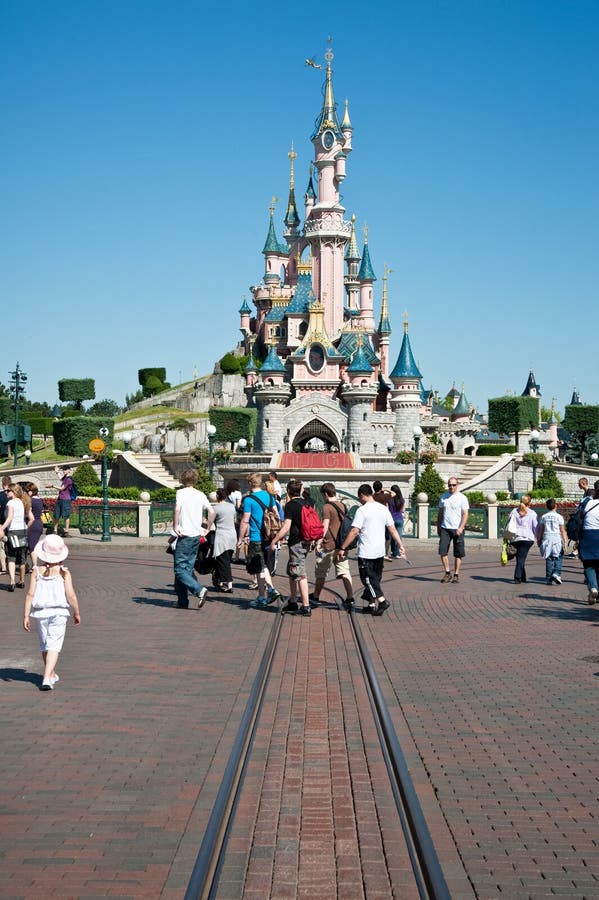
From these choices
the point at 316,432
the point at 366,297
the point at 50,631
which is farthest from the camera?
the point at 366,297

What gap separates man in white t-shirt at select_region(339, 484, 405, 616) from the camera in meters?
12.0

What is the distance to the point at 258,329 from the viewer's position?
81812mm

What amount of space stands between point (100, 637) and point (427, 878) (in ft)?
22.0

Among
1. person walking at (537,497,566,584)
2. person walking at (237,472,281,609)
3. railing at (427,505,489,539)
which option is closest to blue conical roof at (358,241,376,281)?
railing at (427,505,489,539)

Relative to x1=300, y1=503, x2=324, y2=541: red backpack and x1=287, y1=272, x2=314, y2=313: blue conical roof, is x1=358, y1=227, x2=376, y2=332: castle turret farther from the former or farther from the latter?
x1=300, y1=503, x2=324, y2=541: red backpack

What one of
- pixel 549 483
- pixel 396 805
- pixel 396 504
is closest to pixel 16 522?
pixel 396 504

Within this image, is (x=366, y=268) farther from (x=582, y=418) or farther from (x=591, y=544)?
(x=591, y=544)

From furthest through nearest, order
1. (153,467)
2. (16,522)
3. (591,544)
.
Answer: (153,467)
(16,522)
(591,544)

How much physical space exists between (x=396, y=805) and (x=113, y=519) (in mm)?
21542

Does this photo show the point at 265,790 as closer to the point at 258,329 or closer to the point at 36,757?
the point at 36,757

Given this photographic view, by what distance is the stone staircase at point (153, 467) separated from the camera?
4833cm

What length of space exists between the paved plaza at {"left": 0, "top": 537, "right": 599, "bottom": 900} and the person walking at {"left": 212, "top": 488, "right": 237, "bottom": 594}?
2.24 m

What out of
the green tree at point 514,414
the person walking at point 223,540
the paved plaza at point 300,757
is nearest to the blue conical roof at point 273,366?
the green tree at point 514,414

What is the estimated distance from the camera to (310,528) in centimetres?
1173
